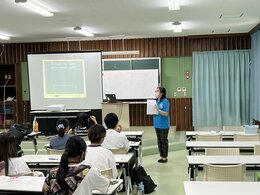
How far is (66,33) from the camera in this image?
372 inches

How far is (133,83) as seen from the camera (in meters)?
10.5

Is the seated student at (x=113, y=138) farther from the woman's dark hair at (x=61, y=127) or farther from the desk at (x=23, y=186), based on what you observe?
the desk at (x=23, y=186)

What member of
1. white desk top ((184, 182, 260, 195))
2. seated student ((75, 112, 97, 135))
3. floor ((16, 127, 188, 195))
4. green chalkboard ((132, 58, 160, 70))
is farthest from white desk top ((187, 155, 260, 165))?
green chalkboard ((132, 58, 160, 70))

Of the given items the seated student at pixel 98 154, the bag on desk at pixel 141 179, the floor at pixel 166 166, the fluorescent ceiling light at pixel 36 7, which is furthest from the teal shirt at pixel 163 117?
the seated student at pixel 98 154

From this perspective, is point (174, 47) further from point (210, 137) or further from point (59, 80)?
point (210, 137)

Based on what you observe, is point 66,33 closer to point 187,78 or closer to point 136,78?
point 136,78

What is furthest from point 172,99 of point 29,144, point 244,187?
point 244,187

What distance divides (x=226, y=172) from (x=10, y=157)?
7.09 feet

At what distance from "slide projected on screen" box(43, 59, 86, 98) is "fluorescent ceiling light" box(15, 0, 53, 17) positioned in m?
2.72

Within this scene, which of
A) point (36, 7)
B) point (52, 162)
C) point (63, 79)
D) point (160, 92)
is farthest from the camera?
point (63, 79)

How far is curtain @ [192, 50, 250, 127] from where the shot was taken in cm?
1012

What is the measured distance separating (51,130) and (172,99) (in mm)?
3965

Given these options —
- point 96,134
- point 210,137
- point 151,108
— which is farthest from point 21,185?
point 151,108

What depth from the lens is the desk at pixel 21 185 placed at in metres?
2.84
